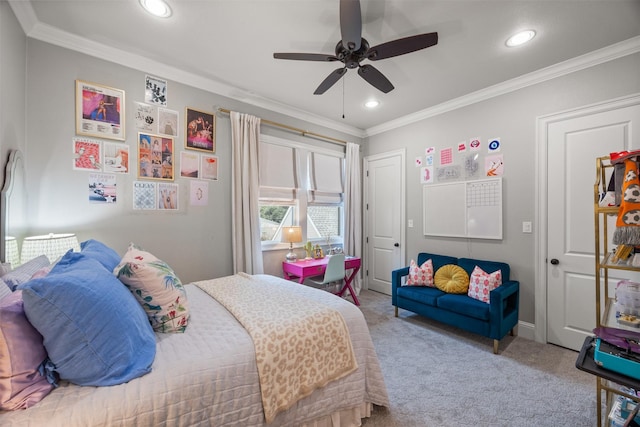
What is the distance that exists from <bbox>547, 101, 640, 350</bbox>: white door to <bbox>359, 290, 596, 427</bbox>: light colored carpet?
32cm

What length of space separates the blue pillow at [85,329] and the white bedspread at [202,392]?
56mm

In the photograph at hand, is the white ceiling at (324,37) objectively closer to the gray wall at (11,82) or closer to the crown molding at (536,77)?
the crown molding at (536,77)

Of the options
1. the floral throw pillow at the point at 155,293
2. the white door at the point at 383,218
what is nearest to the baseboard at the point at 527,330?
the white door at the point at 383,218

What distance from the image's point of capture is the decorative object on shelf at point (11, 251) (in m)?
1.67

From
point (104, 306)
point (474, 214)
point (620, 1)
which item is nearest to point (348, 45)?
point (620, 1)

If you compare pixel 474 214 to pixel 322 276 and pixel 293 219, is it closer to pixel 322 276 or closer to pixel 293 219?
pixel 322 276

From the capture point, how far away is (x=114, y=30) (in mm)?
2107

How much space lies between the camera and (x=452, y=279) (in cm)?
301

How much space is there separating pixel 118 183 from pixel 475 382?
352cm

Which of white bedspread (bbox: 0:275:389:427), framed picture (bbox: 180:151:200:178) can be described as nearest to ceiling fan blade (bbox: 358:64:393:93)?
white bedspread (bbox: 0:275:389:427)

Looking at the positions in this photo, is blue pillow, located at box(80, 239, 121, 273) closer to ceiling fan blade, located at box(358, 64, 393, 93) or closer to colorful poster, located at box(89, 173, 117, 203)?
colorful poster, located at box(89, 173, 117, 203)

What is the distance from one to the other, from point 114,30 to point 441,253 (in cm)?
414

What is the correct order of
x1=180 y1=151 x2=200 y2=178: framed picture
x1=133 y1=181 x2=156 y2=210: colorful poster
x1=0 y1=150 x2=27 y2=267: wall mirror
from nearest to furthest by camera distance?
x1=0 y1=150 x2=27 y2=267: wall mirror, x1=133 y1=181 x2=156 y2=210: colorful poster, x1=180 y1=151 x2=200 y2=178: framed picture

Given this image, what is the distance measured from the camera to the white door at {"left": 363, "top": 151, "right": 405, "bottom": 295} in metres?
4.02
